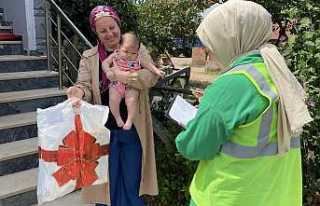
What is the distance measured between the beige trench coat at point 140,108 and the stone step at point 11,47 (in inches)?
100

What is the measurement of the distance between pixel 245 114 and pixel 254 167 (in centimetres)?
26

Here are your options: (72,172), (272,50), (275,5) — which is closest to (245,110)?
(272,50)

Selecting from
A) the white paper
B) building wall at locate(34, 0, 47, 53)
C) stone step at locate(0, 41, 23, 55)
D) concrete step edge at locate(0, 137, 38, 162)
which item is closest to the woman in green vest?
the white paper

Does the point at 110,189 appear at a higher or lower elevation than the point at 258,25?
lower

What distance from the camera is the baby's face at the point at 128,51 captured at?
103 inches

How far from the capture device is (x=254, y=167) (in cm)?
174

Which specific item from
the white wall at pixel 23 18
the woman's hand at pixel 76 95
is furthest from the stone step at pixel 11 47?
the woman's hand at pixel 76 95

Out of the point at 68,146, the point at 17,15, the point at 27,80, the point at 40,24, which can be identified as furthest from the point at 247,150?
the point at 17,15

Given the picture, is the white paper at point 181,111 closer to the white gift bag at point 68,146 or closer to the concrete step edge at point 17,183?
the white gift bag at point 68,146

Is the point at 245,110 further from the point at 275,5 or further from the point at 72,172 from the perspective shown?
the point at 275,5

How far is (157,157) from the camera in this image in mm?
3580

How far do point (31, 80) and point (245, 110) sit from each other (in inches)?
135

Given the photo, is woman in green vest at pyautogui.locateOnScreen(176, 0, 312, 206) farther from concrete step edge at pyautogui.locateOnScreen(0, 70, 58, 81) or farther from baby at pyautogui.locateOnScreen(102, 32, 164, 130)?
concrete step edge at pyautogui.locateOnScreen(0, 70, 58, 81)

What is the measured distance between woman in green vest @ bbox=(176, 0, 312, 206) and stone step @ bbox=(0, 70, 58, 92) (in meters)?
3.11
